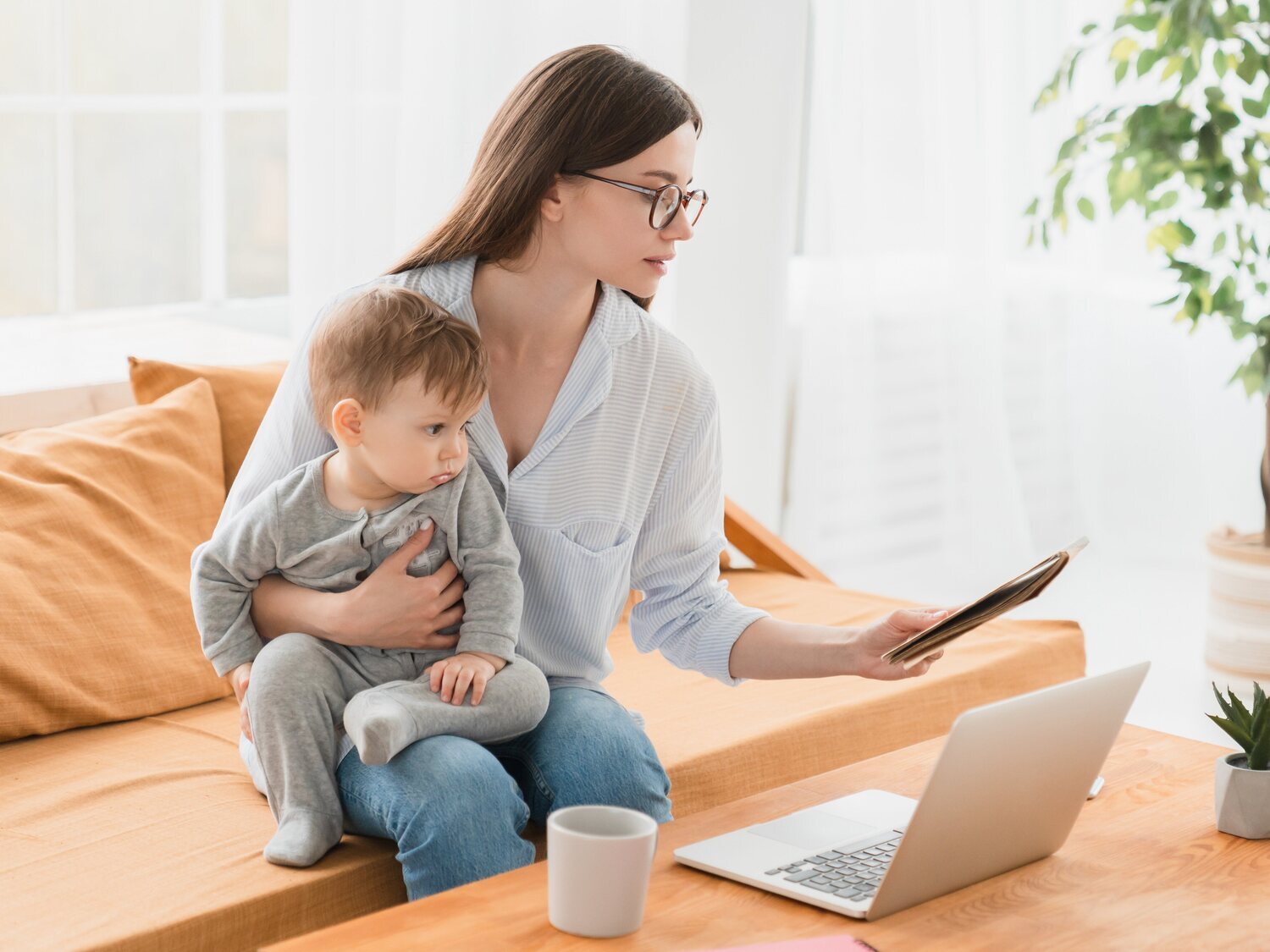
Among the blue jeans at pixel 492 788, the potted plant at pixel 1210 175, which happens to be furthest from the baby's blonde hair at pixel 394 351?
the potted plant at pixel 1210 175

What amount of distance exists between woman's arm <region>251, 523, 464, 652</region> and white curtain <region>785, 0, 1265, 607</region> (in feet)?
7.76

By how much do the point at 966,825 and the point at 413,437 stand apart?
0.62 m

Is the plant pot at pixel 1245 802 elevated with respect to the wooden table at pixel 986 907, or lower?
elevated

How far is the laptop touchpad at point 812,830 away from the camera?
1295 millimetres

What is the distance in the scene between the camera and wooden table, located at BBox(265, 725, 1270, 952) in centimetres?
110

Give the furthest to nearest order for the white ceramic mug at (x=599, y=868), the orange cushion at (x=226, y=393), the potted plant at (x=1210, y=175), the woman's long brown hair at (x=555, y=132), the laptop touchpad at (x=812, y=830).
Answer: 1. the potted plant at (x=1210, y=175)
2. the orange cushion at (x=226, y=393)
3. the woman's long brown hair at (x=555, y=132)
4. the laptop touchpad at (x=812, y=830)
5. the white ceramic mug at (x=599, y=868)

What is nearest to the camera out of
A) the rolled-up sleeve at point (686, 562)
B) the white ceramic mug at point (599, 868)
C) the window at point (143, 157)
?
the white ceramic mug at point (599, 868)

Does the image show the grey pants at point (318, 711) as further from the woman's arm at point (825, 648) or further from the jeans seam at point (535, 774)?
the woman's arm at point (825, 648)

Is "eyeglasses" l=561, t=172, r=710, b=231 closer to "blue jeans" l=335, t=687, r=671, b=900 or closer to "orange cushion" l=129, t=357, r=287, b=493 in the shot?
"blue jeans" l=335, t=687, r=671, b=900

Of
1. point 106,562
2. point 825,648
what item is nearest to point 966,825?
point 825,648

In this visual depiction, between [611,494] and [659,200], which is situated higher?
[659,200]

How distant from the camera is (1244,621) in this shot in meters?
3.11

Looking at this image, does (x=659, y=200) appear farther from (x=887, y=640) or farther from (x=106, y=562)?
(x=106, y=562)

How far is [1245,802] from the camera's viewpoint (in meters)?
1.35
